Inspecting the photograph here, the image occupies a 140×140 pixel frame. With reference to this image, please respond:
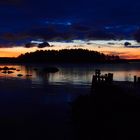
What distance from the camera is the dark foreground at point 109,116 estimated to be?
72.5ft

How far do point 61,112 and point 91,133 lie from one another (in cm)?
1296

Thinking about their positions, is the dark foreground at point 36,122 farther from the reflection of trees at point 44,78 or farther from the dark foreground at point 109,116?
the reflection of trees at point 44,78

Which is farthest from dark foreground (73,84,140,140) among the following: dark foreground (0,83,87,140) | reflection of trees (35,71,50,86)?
reflection of trees (35,71,50,86)

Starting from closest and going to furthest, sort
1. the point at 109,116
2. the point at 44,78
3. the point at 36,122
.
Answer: the point at 109,116
the point at 36,122
the point at 44,78

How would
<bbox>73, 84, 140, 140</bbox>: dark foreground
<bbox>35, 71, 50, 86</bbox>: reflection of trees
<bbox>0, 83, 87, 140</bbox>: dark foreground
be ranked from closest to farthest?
<bbox>73, 84, 140, 140</bbox>: dark foreground < <bbox>0, 83, 87, 140</bbox>: dark foreground < <bbox>35, 71, 50, 86</bbox>: reflection of trees

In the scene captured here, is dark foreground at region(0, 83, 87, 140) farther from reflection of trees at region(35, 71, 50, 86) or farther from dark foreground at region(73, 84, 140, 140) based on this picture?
reflection of trees at region(35, 71, 50, 86)

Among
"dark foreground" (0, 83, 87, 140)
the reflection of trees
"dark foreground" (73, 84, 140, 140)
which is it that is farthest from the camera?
the reflection of trees

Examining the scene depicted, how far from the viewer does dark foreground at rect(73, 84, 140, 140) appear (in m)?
22.1

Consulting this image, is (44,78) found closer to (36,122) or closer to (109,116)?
(36,122)

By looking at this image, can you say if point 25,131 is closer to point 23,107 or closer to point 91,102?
point 91,102

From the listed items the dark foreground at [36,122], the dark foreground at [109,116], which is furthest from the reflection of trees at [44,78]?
the dark foreground at [109,116]

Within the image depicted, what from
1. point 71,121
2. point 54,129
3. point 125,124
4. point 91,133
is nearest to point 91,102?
point 71,121

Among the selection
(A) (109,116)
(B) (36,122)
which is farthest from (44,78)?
(A) (109,116)

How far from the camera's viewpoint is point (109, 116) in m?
26.8
